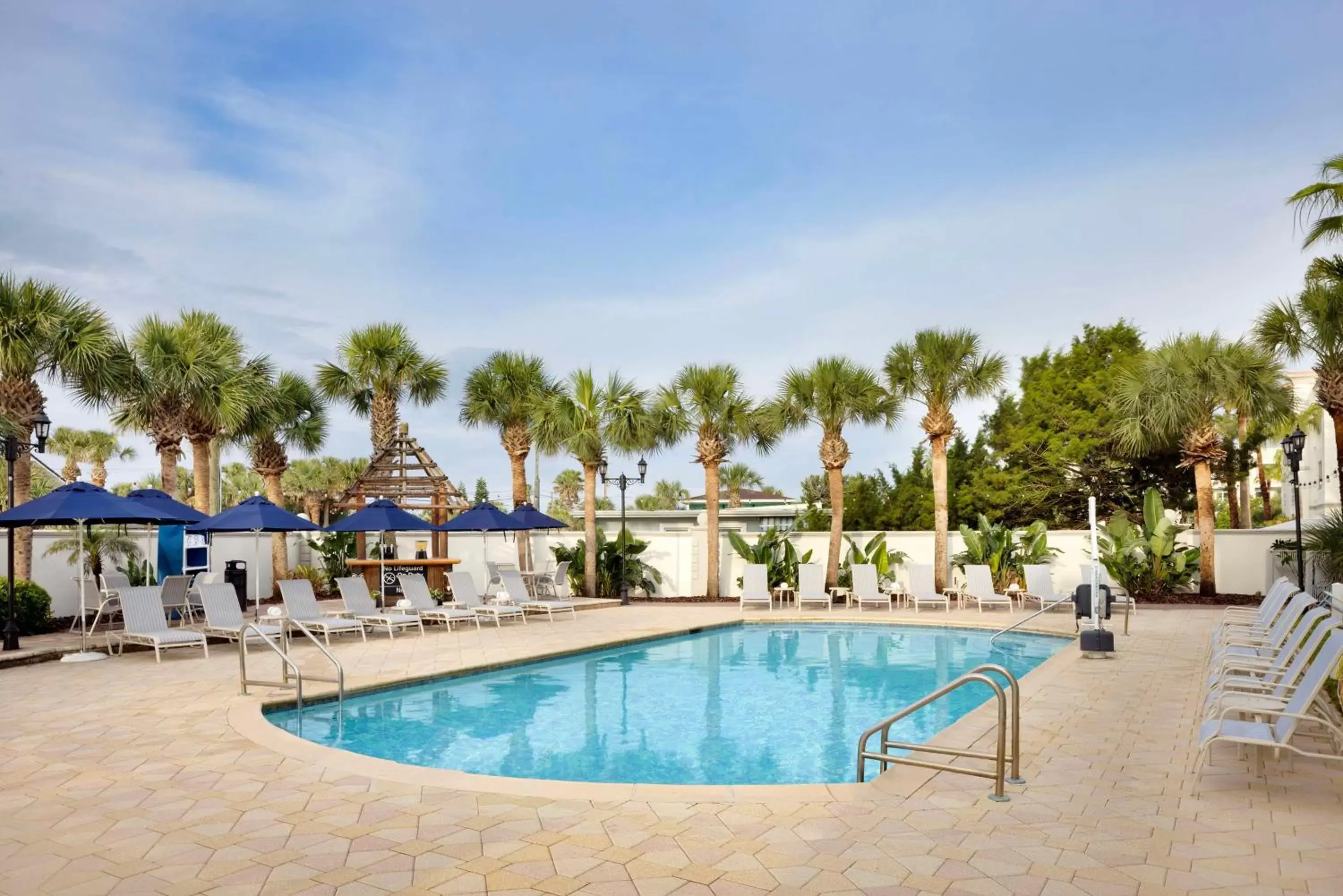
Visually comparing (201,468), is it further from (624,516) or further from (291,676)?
(291,676)

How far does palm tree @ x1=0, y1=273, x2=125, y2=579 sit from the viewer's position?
15.4 metres

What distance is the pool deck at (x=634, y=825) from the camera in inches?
165

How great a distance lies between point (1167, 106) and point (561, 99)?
11.0m

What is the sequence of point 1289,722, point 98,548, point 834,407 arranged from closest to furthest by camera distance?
point 1289,722
point 98,548
point 834,407

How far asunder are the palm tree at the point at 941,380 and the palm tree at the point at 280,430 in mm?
15827

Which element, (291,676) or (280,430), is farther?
(280,430)

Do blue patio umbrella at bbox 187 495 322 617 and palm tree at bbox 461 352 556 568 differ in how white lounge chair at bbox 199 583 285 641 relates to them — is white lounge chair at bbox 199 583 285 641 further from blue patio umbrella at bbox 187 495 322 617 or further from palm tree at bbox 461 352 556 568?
palm tree at bbox 461 352 556 568

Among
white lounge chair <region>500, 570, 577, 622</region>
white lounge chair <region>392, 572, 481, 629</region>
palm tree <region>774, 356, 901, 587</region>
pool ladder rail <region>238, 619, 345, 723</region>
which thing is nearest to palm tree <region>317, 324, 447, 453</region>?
white lounge chair <region>500, 570, 577, 622</region>

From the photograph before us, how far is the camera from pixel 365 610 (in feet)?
48.8

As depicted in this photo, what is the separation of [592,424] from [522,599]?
6048 millimetres

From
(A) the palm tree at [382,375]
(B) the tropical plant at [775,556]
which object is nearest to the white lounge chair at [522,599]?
(B) the tropical plant at [775,556]

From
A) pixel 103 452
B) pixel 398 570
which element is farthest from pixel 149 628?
pixel 103 452

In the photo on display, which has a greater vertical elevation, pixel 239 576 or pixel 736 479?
pixel 736 479

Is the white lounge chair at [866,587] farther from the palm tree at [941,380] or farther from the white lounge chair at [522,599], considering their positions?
the white lounge chair at [522,599]
